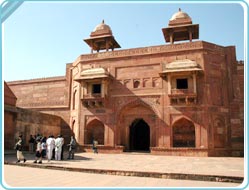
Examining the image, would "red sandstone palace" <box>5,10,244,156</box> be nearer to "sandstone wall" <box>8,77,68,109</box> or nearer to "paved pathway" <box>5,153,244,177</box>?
"sandstone wall" <box>8,77,68,109</box>

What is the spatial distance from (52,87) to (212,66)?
1296cm

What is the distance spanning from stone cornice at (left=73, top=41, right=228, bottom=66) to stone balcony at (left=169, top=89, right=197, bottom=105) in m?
2.92

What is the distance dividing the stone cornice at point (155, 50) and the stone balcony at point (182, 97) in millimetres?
2915

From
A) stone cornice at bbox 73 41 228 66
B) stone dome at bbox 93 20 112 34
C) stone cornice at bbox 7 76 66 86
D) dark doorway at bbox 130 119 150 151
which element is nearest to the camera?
stone cornice at bbox 73 41 228 66

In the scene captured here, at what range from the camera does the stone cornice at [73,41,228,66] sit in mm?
16281

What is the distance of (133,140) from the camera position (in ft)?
60.3

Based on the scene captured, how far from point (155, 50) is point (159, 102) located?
364cm

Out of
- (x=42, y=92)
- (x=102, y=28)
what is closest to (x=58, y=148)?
(x=42, y=92)

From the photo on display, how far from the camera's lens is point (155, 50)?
17141mm

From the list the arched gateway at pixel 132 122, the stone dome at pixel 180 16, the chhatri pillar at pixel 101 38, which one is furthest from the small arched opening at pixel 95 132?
the stone dome at pixel 180 16

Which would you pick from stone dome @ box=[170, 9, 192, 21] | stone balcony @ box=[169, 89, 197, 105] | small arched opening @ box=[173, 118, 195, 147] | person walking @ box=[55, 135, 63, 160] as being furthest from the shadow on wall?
stone dome @ box=[170, 9, 192, 21]

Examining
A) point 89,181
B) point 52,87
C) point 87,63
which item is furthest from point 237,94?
point 52,87

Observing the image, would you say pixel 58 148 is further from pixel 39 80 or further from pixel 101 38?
pixel 39 80

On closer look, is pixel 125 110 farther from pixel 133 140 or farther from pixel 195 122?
pixel 195 122
